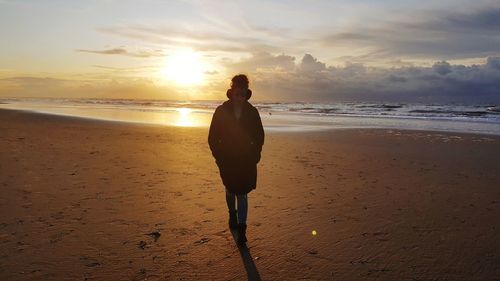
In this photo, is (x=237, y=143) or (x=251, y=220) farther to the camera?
(x=251, y=220)

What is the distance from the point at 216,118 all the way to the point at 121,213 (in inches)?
81.6

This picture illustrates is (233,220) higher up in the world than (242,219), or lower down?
lower down

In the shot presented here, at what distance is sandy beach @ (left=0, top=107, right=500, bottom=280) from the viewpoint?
390 cm

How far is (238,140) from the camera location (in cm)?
452

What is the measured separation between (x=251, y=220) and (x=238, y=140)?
1425 millimetres

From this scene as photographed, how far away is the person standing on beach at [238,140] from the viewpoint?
177 inches


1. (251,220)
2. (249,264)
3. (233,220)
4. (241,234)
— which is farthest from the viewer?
(251,220)

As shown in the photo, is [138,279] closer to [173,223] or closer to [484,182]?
[173,223]

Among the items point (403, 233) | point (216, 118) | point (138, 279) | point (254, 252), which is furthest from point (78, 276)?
point (403, 233)

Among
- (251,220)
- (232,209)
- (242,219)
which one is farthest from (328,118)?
(242,219)

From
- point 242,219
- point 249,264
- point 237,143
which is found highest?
point 237,143

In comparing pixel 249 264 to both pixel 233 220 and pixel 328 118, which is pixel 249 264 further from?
pixel 328 118

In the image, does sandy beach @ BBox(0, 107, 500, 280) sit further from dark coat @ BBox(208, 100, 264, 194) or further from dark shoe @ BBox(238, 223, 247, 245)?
dark coat @ BBox(208, 100, 264, 194)

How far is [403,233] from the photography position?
4938 mm
